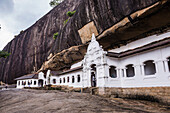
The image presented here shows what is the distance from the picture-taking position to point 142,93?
432 inches

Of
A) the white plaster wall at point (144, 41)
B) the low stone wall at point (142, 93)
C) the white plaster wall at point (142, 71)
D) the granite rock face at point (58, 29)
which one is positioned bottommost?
the low stone wall at point (142, 93)

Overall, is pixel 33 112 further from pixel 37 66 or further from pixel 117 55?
pixel 37 66

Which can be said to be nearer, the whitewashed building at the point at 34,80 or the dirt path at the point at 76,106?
the dirt path at the point at 76,106

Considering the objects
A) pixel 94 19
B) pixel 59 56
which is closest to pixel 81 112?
pixel 94 19

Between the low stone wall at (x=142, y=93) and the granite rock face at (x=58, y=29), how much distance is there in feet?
24.7

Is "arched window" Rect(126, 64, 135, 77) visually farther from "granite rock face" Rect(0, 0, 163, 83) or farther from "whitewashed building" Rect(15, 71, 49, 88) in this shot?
"whitewashed building" Rect(15, 71, 49, 88)

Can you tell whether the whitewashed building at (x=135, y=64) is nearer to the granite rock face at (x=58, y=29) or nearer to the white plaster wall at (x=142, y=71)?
the white plaster wall at (x=142, y=71)

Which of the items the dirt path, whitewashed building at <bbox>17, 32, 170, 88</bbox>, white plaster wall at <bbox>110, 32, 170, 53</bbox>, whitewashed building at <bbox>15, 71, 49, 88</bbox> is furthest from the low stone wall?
whitewashed building at <bbox>15, 71, 49, 88</bbox>

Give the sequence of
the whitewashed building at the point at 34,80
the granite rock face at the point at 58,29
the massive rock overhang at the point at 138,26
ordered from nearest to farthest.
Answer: the massive rock overhang at the point at 138,26 < the granite rock face at the point at 58,29 < the whitewashed building at the point at 34,80

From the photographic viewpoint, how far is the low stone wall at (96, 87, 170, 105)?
31.2 ft

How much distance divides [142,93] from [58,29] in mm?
28669

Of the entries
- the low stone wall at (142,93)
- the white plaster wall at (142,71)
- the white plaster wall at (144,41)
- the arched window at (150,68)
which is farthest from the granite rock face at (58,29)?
the low stone wall at (142,93)

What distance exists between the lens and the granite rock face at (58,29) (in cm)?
1396

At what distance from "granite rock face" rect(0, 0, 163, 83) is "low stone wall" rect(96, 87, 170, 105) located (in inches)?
296
